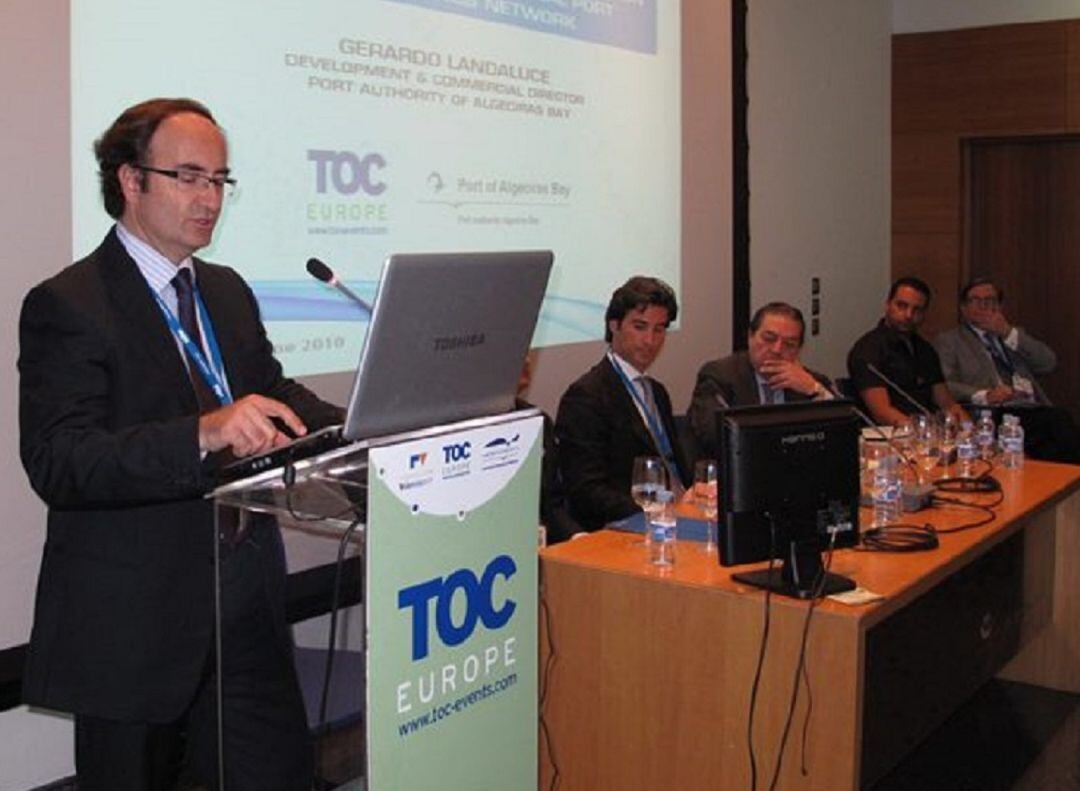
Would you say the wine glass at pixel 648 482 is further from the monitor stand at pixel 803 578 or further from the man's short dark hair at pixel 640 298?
the man's short dark hair at pixel 640 298

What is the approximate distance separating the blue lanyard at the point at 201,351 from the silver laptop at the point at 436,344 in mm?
329

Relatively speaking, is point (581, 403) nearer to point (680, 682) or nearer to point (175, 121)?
point (680, 682)

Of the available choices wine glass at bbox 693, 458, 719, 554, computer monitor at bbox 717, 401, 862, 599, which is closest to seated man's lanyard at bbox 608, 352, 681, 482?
wine glass at bbox 693, 458, 719, 554

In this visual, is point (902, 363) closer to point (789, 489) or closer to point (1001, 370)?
point (1001, 370)

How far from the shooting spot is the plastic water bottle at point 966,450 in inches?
160

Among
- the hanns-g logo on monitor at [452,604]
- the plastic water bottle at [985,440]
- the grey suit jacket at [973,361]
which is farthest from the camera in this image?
the grey suit jacket at [973,361]

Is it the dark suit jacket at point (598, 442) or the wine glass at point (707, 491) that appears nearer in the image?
the wine glass at point (707, 491)

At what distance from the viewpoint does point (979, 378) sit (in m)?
6.65

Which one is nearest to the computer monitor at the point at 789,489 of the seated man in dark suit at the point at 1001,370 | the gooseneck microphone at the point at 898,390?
the gooseneck microphone at the point at 898,390

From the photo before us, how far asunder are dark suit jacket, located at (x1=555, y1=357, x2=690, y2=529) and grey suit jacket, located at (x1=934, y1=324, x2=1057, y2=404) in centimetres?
324

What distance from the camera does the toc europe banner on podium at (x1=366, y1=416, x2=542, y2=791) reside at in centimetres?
188

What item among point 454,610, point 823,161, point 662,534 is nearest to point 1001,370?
point 823,161

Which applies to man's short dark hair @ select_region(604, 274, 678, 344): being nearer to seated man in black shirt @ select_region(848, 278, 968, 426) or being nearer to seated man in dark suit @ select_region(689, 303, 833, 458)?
seated man in dark suit @ select_region(689, 303, 833, 458)

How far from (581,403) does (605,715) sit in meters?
1.22
